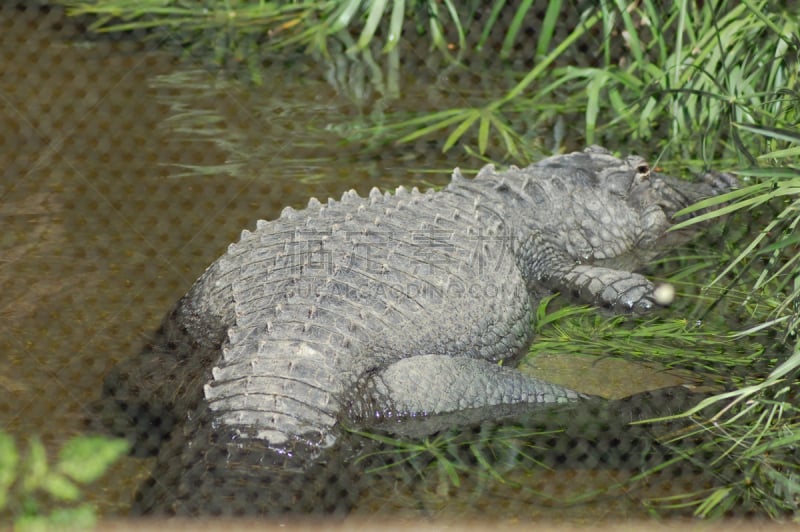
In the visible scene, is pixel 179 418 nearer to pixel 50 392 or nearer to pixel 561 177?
pixel 50 392

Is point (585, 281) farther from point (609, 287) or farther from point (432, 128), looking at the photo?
point (432, 128)

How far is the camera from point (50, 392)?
3.52 metres

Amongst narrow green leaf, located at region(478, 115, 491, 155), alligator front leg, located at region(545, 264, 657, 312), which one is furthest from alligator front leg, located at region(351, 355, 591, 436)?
narrow green leaf, located at region(478, 115, 491, 155)

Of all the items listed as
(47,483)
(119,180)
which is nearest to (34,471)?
(47,483)

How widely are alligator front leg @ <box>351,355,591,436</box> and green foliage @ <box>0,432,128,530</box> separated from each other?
0.90m

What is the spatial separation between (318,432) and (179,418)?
1.65 feet

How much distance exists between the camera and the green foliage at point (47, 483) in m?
2.24

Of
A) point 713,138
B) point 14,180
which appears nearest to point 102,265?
point 14,180

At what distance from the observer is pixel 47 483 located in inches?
99.8

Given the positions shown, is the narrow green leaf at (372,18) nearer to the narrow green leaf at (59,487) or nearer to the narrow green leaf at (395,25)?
the narrow green leaf at (395,25)

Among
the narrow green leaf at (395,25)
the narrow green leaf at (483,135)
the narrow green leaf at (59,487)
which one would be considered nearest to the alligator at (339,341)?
the narrow green leaf at (59,487)

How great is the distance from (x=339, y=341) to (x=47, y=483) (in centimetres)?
104

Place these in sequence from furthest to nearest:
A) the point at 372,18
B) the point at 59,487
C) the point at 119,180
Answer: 1. the point at 372,18
2. the point at 119,180
3. the point at 59,487

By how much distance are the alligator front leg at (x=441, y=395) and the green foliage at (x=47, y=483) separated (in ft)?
2.95
